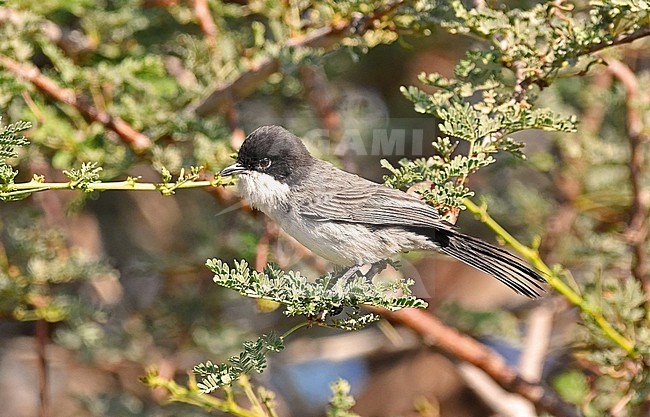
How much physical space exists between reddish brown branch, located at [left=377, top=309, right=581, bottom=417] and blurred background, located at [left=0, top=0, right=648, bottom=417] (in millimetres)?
333

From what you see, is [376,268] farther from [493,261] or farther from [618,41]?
[618,41]

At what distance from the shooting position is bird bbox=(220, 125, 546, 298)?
7.25ft

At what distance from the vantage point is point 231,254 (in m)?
3.72

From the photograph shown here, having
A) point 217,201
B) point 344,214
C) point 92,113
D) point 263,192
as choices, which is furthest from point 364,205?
point 92,113

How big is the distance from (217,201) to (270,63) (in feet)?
1.80

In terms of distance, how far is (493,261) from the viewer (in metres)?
2.22

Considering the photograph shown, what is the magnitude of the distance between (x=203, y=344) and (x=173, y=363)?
0.19m

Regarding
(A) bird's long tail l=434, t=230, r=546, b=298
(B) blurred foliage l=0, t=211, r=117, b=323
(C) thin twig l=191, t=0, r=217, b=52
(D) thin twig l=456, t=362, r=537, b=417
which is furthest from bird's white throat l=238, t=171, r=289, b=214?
(D) thin twig l=456, t=362, r=537, b=417

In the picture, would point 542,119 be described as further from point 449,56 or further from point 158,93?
Answer: point 449,56

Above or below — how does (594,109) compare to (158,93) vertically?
below

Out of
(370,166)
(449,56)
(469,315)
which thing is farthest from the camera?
(449,56)

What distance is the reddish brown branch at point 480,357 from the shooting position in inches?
112

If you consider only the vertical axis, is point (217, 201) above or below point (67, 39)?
below

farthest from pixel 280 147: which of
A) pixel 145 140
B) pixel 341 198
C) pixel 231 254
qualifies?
pixel 231 254
